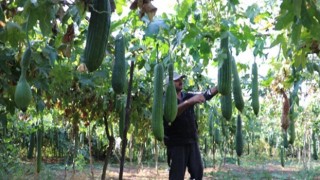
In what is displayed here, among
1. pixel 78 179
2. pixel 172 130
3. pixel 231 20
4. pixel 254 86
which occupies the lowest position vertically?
pixel 78 179

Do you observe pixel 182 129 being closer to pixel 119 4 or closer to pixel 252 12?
pixel 252 12

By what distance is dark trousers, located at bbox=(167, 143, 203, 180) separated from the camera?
224 inches

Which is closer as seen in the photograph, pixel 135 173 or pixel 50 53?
pixel 50 53

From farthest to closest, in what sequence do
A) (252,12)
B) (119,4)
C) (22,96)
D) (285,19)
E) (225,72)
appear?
(252,12), (119,4), (225,72), (22,96), (285,19)

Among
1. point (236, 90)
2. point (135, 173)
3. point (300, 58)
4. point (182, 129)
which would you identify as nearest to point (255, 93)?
point (236, 90)

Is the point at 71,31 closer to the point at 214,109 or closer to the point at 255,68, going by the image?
the point at 255,68

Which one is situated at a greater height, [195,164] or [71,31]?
[71,31]

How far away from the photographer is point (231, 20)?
375 cm

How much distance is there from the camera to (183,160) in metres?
5.71

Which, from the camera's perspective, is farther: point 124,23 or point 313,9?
point 124,23

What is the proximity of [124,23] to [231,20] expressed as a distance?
39.1 inches

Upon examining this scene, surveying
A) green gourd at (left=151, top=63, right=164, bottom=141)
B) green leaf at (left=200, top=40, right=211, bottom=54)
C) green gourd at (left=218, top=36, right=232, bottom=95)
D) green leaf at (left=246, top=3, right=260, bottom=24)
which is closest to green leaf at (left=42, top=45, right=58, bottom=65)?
green gourd at (left=151, top=63, right=164, bottom=141)

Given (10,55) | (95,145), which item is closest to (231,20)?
(10,55)

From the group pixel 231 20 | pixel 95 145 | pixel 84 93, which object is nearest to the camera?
pixel 231 20
